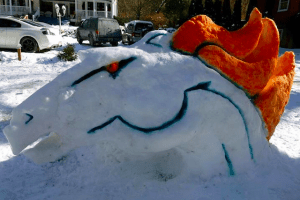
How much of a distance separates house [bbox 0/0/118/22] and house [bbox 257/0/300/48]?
19798 mm

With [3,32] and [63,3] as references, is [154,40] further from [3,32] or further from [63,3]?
[63,3]

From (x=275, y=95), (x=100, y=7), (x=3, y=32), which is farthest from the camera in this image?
(x=100, y=7)

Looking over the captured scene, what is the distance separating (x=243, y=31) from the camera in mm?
2160

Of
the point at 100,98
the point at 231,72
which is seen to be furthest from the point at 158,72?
the point at 231,72

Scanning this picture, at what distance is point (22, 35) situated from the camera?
32.3 ft

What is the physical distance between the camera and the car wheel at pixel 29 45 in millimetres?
9959

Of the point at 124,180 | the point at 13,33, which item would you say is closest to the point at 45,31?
the point at 13,33

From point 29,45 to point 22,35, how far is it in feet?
1.51

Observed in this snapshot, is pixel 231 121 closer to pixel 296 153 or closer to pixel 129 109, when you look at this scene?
pixel 129 109

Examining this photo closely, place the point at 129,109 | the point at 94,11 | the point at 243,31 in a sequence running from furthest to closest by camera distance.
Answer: the point at 94,11 → the point at 243,31 → the point at 129,109

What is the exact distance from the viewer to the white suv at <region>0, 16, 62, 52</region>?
9836mm

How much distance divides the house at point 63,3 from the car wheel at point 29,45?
1792 cm

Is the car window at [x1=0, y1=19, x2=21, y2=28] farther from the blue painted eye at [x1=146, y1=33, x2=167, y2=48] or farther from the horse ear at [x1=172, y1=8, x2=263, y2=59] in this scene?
the horse ear at [x1=172, y1=8, x2=263, y2=59]

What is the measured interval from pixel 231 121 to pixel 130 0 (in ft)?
117
